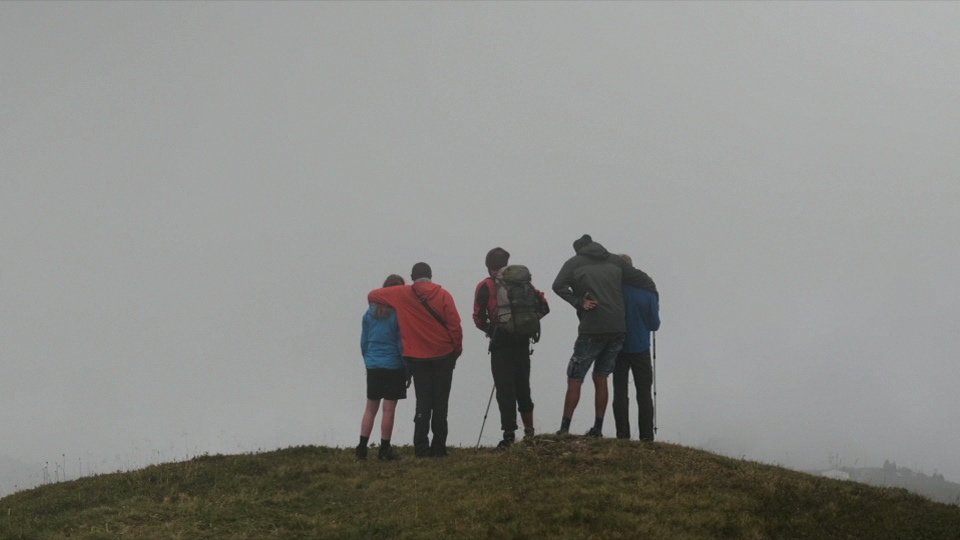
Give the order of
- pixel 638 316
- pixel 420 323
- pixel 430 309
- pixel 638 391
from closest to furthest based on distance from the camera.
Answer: pixel 430 309
pixel 420 323
pixel 638 316
pixel 638 391

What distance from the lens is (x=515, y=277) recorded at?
52.2 ft

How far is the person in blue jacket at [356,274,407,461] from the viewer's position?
1636cm

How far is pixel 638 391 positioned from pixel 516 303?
3.15 meters

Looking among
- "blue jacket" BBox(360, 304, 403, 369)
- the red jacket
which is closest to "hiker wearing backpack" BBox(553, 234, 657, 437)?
the red jacket

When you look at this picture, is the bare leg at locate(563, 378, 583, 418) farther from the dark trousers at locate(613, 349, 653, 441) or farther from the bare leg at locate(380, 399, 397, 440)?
the bare leg at locate(380, 399, 397, 440)

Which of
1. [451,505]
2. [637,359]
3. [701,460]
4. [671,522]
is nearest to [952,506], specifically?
[701,460]

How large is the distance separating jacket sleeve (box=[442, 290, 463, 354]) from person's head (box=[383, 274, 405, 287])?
116 centimetres

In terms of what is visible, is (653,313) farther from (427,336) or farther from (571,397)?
(427,336)

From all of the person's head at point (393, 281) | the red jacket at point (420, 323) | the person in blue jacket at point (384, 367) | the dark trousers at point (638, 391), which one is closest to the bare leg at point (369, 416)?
the person in blue jacket at point (384, 367)

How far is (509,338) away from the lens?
16281 millimetres

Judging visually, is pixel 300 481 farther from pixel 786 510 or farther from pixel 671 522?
pixel 786 510

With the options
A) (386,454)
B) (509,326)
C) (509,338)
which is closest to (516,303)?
(509,326)

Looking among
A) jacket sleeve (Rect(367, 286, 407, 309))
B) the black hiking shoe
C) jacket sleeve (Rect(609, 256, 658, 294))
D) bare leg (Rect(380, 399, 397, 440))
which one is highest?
jacket sleeve (Rect(609, 256, 658, 294))

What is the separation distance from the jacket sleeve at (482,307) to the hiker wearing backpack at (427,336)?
0.39 meters
